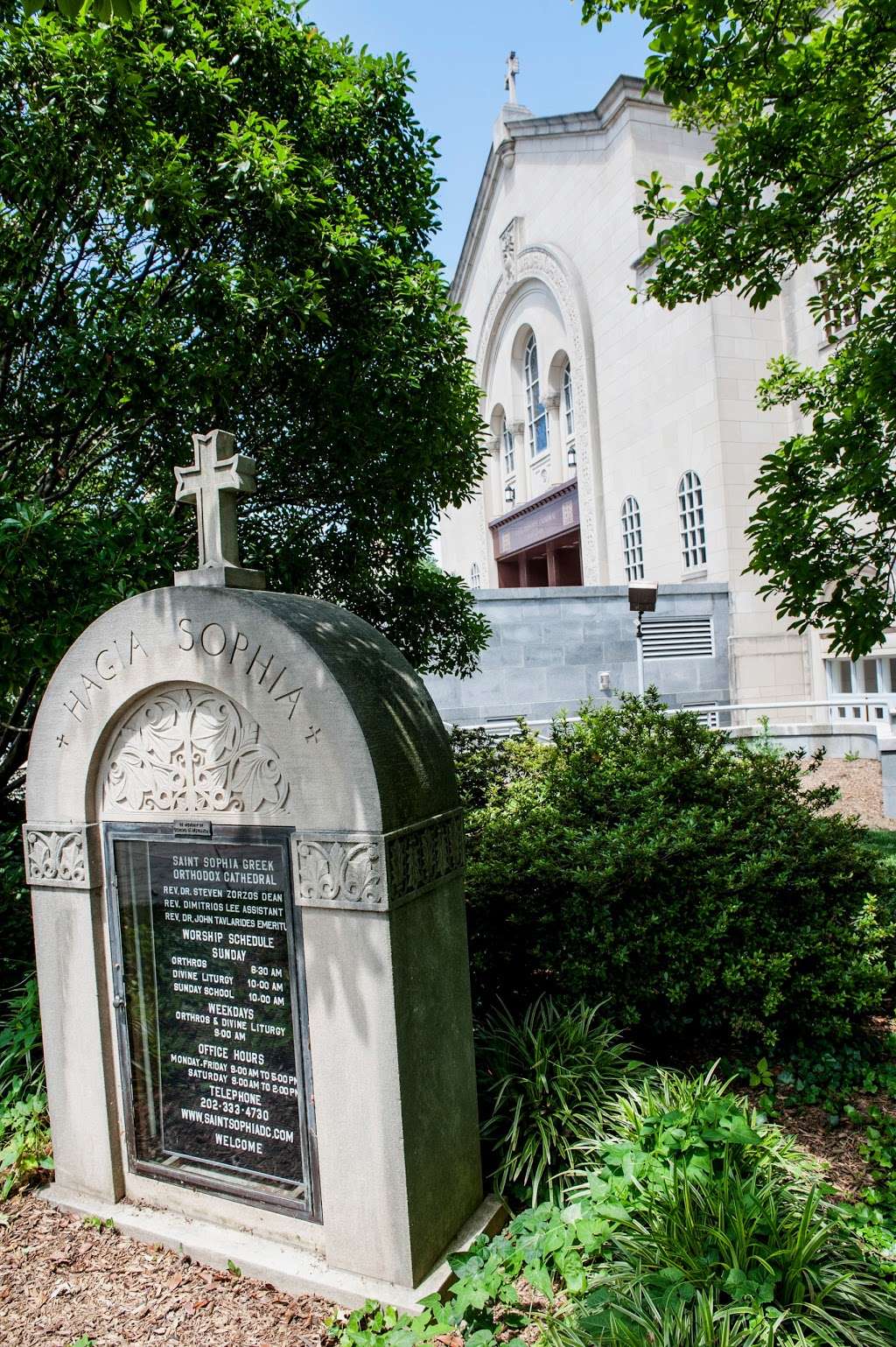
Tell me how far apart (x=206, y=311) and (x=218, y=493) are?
2290mm

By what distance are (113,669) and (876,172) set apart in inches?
308

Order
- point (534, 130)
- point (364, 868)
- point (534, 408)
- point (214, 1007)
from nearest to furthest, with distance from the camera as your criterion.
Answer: point (364, 868) → point (214, 1007) → point (534, 130) → point (534, 408)

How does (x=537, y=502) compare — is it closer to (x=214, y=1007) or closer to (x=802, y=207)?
(x=802, y=207)

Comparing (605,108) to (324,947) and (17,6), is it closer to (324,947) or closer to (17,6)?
(17,6)

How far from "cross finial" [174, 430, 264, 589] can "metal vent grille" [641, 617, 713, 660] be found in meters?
14.8

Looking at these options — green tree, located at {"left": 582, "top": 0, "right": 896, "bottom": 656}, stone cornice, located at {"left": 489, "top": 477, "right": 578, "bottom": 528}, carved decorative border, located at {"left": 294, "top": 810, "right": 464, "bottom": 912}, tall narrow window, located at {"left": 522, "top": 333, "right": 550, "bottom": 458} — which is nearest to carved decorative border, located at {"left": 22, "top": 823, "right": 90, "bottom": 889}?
carved decorative border, located at {"left": 294, "top": 810, "right": 464, "bottom": 912}

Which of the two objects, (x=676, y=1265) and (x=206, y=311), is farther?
(x=206, y=311)

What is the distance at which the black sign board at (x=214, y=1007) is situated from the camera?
11.3 feet

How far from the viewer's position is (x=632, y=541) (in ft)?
72.9

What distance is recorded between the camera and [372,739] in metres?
3.16

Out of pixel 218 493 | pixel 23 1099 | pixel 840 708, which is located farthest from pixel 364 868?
pixel 840 708

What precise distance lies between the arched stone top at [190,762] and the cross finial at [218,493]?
586mm

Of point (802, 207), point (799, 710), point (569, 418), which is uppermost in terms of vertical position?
point (569, 418)

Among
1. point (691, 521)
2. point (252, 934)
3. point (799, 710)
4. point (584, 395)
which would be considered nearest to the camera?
point (252, 934)
